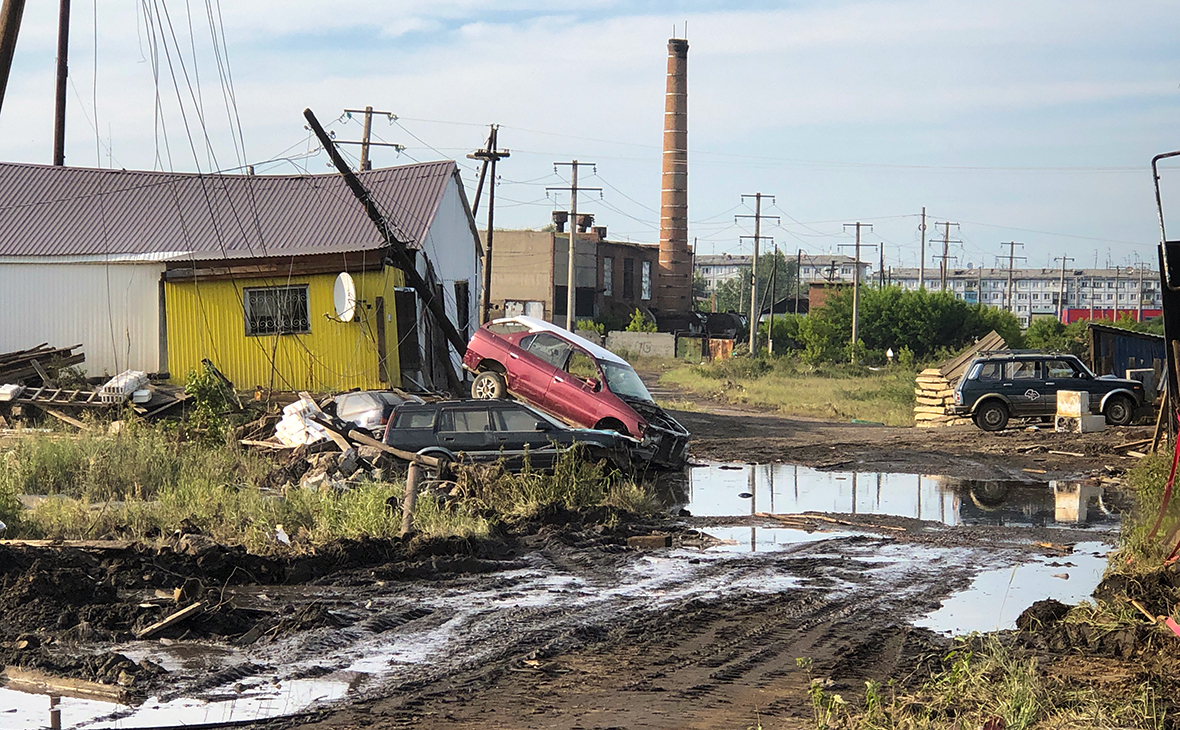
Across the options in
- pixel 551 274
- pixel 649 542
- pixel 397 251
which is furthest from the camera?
pixel 551 274

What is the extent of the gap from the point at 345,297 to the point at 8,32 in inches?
461

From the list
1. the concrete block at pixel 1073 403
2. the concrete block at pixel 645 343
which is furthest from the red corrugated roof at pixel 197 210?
the concrete block at pixel 645 343

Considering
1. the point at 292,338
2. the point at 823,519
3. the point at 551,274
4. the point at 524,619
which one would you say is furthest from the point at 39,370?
the point at 551,274

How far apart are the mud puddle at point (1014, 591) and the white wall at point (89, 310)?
19244mm

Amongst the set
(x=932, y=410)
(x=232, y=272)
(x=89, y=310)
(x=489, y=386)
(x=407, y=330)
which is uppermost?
(x=232, y=272)

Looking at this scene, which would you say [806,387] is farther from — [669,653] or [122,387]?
[669,653]

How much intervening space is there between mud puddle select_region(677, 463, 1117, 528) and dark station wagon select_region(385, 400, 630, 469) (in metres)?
2.10

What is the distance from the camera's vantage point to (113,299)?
84.1 feet

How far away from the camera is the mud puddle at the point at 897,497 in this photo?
16219 millimetres

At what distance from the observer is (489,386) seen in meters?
22.7

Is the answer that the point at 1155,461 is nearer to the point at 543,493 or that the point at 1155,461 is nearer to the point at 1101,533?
the point at 1101,533

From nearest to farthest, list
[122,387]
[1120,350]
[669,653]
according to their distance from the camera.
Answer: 1. [669,653]
2. [122,387]
3. [1120,350]

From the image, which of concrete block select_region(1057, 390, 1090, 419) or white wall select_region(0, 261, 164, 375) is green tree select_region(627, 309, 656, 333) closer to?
concrete block select_region(1057, 390, 1090, 419)

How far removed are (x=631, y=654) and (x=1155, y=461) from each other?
26.7ft
